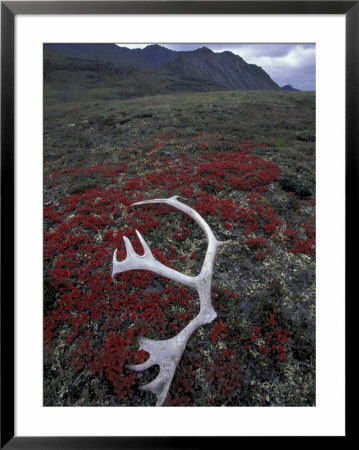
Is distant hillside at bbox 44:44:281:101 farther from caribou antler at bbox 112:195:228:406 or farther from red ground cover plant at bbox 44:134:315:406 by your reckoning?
caribou antler at bbox 112:195:228:406

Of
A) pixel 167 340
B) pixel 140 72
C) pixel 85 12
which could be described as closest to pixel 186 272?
pixel 167 340

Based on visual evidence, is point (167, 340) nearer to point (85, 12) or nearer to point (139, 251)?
point (139, 251)

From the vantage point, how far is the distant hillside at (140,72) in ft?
10.8

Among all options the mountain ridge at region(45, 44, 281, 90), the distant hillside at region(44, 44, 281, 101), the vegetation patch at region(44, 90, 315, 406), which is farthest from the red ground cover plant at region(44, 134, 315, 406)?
the mountain ridge at region(45, 44, 281, 90)

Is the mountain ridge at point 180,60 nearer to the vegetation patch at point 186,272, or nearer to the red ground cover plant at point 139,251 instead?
the vegetation patch at point 186,272

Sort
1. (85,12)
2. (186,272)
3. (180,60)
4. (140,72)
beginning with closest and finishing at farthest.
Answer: (85,12), (186,272), (180,60), (140,72)

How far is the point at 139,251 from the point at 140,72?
638cm

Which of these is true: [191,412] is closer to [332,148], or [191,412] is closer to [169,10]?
[332,148]

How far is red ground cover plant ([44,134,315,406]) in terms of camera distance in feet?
8.16

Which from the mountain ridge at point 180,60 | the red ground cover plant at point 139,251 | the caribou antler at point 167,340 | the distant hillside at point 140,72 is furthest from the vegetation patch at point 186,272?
the mountain ridge at point 180,60

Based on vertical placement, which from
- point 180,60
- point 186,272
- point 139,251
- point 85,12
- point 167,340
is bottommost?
point 167,340

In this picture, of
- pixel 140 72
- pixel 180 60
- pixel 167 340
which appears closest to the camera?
pixel 167 340

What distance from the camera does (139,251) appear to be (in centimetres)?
340

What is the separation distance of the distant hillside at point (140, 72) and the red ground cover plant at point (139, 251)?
1796 millimetres
